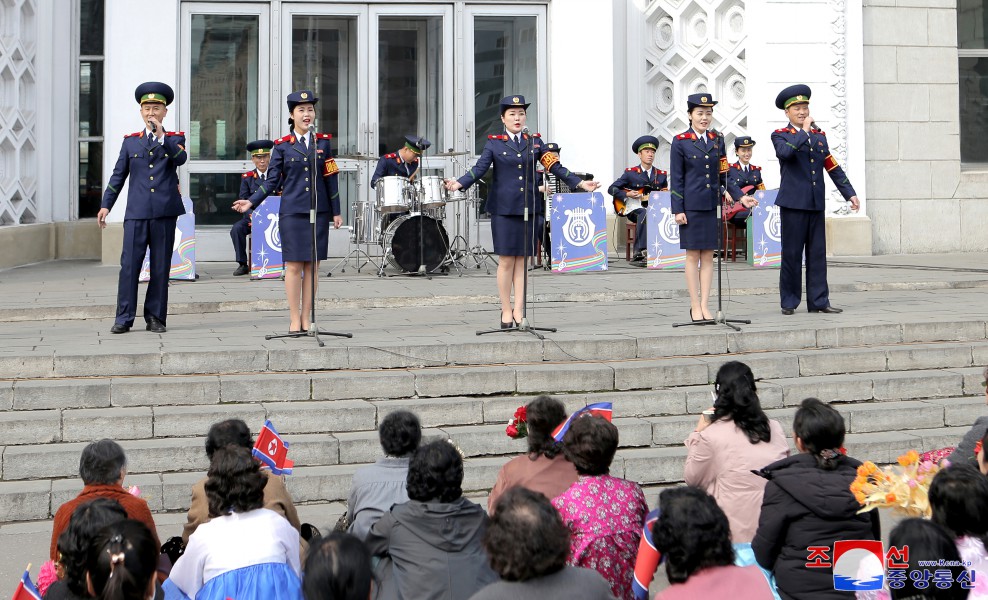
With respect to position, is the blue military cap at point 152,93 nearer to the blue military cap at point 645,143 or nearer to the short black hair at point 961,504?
the short black hair at point 961,504

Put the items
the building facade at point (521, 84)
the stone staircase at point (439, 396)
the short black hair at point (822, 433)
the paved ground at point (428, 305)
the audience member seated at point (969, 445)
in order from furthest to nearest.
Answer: the building facade at point (521, 84)
the paved ground at point (428, 305)
the stone staircase at point (439, 396)
the audience member seated at point (969, 445)
the short black hair at point (822, 433)

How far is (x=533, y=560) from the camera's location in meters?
3.23

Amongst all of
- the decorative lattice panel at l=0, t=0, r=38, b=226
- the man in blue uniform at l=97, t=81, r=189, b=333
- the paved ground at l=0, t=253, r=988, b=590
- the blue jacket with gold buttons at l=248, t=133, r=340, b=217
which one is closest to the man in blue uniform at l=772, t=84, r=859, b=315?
the paved ground at l=0, t=253, r=988, b=590

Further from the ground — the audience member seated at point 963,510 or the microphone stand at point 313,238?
the microphone stand at point 313,238

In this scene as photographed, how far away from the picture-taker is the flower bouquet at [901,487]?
3.51m

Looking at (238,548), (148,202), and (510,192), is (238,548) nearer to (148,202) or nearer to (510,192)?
(510,192)

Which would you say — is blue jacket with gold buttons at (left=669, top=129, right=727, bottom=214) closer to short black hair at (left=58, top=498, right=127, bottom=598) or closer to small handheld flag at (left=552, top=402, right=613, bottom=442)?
small handheld flag at (left=552, top=402, right=613, bottom=442)

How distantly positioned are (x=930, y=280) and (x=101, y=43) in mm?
11174

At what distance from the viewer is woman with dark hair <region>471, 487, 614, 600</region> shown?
321 centimetres

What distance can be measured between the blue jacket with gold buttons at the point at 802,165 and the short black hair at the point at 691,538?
7.62 m

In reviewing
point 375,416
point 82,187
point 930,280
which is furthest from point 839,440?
point 82,187

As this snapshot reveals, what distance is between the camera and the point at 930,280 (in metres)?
13.2

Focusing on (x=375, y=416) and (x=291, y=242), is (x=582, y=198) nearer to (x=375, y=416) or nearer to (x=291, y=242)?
(x=291, y=242)

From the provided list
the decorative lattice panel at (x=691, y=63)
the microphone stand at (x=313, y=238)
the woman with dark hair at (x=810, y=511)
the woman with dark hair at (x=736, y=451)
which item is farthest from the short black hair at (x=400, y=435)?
the decorative lattice panel at (x=691, y=63)
